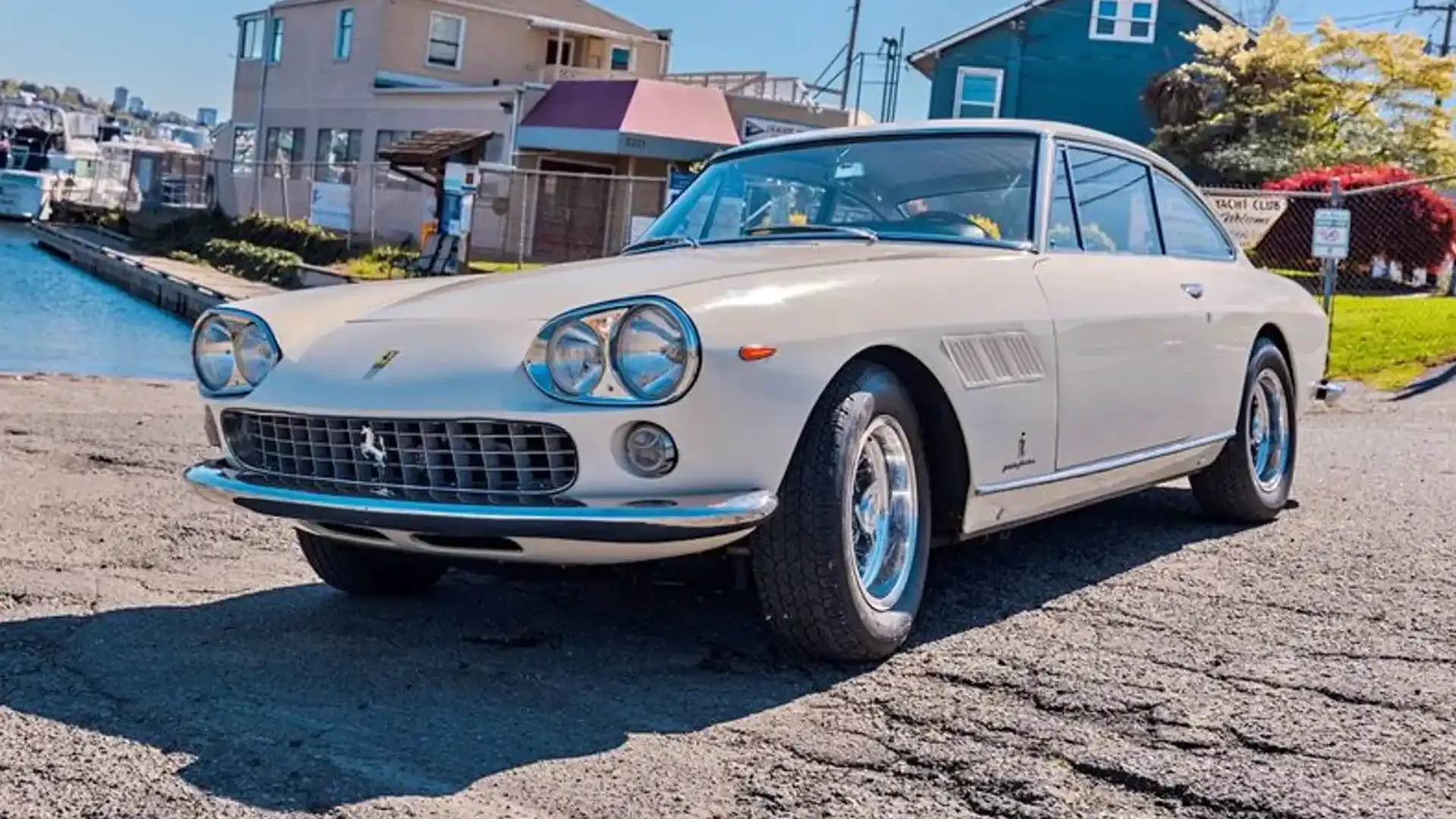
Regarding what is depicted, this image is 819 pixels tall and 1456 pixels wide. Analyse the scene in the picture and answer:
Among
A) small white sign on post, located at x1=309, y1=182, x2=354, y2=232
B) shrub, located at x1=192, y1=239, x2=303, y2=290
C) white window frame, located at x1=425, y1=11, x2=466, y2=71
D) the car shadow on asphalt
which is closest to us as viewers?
the car shadow on asphalt

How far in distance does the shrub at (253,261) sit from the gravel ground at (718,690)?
74.9ft

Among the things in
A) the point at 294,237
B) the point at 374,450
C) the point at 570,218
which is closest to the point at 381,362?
the point at 374,450

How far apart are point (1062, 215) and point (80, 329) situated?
19924 mm

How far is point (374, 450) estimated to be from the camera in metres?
3.59

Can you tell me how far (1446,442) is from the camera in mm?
8953

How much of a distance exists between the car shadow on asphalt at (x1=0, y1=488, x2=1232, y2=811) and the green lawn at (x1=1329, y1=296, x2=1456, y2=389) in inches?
373

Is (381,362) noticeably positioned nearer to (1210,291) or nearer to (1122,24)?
(1210,291)

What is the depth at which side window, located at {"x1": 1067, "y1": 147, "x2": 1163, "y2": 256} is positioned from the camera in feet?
16.5

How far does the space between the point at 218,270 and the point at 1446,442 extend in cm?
2669

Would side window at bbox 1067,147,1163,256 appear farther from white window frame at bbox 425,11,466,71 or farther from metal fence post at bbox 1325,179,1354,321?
white window frame at bbox 425,11,466,71

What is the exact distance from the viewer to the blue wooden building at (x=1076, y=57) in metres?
34.0

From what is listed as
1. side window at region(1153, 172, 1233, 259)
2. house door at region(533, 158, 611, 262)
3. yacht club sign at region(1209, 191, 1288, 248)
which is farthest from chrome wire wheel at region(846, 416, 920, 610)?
house door at region(533, 158, 611, 262)

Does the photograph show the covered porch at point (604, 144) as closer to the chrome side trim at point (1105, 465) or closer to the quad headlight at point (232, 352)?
the chrome side trim at point (1105, 465)

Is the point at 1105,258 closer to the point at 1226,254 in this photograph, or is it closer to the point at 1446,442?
the point at 1226,254
